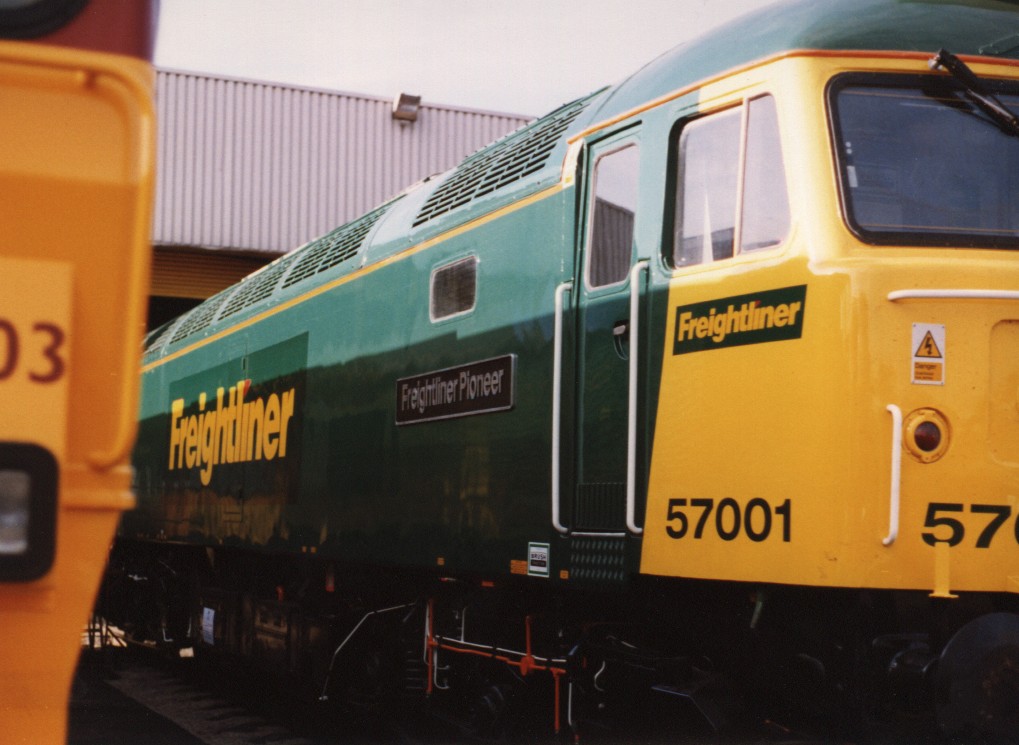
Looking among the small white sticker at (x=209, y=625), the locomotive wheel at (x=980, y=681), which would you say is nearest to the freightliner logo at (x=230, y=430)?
the small white sticker at (x=209, y=625)

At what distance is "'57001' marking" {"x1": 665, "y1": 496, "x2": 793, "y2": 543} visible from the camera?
4504 millimetres

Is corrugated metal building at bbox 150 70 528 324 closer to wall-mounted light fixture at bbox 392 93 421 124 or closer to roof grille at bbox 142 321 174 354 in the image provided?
wall-mounted light fixture at bbox 392 93 421 124

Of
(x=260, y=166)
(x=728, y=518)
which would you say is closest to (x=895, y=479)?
(x=728, y=518)

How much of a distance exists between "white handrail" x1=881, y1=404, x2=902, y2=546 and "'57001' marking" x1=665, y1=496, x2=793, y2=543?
0.34m

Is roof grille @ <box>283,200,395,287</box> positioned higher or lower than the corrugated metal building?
lower

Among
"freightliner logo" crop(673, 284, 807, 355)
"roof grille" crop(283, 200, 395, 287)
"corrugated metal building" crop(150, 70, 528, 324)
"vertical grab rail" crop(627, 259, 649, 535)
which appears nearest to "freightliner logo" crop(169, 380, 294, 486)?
"roof grille" crop(283, 200, 395, 287)

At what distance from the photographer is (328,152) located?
21266 mm

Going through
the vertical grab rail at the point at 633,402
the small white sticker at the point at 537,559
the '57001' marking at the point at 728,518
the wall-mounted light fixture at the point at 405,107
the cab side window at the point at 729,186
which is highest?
the wall-mounted light fixture at the point at 405,107

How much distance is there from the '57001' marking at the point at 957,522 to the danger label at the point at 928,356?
43cm

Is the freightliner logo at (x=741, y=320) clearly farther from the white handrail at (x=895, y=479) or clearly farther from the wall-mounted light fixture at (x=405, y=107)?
the wall-mounted light fixture at (x=405, y=107)

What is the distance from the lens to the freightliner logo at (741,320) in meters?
4.56

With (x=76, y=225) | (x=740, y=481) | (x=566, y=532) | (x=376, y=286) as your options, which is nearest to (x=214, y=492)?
(x=376, y=286)

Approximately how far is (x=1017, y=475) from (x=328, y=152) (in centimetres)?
1794

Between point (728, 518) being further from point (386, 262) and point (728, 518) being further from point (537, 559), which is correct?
point (386, 262)
